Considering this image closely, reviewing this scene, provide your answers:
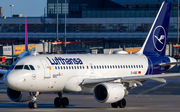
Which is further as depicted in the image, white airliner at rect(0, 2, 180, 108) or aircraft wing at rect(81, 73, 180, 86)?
aircraft wing at rect(81, 73, 180, 86)

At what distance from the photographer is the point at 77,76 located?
31406 mm

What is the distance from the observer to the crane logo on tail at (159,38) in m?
39.8

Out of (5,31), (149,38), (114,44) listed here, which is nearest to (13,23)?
(5,31)

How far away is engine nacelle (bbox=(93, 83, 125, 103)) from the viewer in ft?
94.2

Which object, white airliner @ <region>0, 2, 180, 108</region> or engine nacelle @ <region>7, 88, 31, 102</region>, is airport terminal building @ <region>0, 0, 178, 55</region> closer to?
white airliner @ <region>0, 2, 180, 108</region>

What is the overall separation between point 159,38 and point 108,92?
1373 centimetres

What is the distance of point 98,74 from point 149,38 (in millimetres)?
9148

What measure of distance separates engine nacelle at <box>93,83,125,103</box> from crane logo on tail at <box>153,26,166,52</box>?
11.4 m

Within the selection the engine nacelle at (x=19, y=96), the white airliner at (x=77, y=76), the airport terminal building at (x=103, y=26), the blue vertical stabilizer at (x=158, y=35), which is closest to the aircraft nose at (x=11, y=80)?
the white airliner at (x=77, y=76)

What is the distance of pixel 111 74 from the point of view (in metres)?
34.1

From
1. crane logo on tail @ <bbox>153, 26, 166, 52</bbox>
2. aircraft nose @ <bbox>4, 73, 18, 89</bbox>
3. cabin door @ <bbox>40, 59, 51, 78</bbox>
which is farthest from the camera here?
crane logo on tail @ <bbox>153, 26, 166, 52</bbox>

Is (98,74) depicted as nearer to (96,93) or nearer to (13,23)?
(96,93)

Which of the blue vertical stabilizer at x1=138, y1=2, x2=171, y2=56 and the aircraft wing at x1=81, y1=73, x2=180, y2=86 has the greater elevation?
the blue vertical stabilizer at x1=138, y1=2, x2=171, y2=56

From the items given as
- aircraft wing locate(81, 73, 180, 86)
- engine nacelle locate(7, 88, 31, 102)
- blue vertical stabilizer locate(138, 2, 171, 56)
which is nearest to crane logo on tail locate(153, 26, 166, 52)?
blue vertical stabilizer locate(138, 2, 171, 56)
